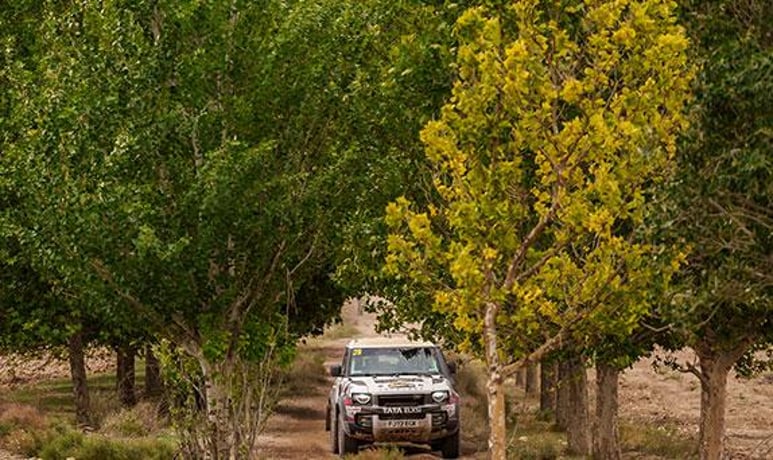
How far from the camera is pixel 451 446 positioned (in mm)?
23594

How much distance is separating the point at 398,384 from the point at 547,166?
384 inches

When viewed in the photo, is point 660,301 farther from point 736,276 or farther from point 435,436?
point 435,436

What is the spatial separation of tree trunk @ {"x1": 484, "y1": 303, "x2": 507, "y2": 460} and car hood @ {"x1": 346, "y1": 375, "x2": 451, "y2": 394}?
349 inches

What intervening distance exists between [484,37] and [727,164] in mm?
3773

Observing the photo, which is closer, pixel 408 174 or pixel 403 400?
pixel 408 174

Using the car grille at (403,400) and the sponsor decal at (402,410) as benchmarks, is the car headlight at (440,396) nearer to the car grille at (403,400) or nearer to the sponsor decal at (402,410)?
the car grille at (403,400)

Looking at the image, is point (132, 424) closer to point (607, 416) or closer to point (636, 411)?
point (607, 416)

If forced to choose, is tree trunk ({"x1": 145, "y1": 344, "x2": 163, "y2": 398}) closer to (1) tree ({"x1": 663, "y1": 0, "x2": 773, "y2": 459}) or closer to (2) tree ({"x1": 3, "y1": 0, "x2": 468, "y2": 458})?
(2) tree ({"x1": 3, "y1": 0, "x2": 468, "y2": 458})

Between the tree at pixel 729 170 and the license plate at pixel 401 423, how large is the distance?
10293mm

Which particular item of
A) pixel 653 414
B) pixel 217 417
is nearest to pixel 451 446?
pixel 217 417

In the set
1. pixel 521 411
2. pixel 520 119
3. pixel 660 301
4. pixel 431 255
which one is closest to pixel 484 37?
pixel 520 119

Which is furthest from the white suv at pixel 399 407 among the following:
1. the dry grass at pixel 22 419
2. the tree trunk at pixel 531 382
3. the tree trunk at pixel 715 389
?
the tree trunk at pixel 531 382

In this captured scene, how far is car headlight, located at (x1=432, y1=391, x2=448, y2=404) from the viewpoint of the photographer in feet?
75.7

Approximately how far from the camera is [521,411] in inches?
1387
